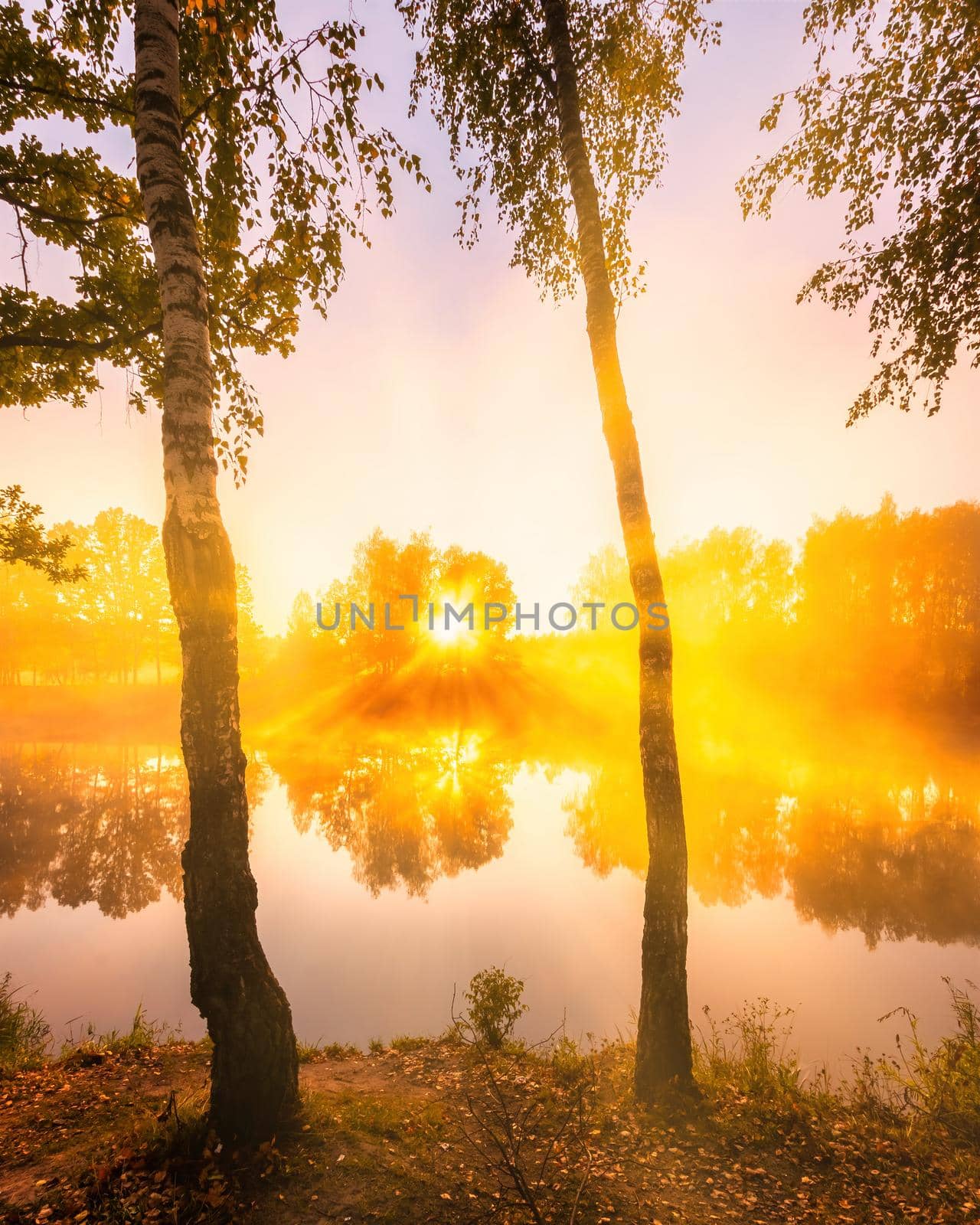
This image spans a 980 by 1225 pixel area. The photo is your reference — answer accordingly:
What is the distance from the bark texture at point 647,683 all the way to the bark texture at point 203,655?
12.3ft

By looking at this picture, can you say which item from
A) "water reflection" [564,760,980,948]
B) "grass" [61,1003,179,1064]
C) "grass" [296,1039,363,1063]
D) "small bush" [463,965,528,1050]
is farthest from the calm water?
"small bush" [463,965,528,1050]

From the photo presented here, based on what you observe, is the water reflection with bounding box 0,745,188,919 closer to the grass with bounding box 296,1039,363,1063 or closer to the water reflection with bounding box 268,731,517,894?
the water reflection with bounding box 268,731,517,894

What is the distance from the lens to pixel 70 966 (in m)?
9.55

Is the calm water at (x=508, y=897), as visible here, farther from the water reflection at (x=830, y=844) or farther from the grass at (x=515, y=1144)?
the grass at (x=515, y=1144)

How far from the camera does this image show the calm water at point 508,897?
29.2 feet

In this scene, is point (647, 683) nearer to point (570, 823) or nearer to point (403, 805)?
point (570, 823)

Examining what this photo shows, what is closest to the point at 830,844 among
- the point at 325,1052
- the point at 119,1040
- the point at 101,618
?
the point at 325,1052

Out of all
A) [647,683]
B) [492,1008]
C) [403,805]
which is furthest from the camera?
[403,805]

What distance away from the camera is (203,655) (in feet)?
12.0

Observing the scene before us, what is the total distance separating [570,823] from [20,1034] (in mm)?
15136

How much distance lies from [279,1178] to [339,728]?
114 feet

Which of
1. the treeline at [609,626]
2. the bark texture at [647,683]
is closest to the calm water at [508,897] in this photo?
the bark texture at [647,683]

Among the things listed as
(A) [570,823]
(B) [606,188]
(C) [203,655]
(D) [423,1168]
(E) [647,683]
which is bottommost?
(A) [570,823]

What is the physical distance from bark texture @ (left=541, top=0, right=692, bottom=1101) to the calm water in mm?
4259
